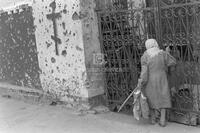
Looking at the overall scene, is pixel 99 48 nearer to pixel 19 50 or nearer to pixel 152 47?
pixel 152 47

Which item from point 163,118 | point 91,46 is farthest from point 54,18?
point 163,118

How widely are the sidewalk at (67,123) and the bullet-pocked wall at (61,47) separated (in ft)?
1.50

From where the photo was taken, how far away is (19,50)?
7.77 metres

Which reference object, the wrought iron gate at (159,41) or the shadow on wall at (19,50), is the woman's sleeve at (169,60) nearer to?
the wrought iron gate at (159,41)

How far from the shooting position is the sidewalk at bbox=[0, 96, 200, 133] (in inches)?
203

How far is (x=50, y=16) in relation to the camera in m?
6.53

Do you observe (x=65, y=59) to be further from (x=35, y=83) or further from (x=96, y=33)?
(x=35, y=83)

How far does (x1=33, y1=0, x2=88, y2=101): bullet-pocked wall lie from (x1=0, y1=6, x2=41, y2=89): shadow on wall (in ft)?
0.94

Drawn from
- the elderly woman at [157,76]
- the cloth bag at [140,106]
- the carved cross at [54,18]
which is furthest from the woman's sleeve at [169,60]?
the carved cross at [54,18]

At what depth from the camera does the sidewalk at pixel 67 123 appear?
16.9ft

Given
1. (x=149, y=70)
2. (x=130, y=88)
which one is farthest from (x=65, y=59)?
(x=149, y=70)

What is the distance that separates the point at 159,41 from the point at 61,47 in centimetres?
216

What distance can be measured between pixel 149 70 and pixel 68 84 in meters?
2.04

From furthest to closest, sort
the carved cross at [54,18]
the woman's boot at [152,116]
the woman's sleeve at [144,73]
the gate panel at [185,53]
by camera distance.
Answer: the carved cross at [54,18], the woman's boot at [152,116], the woman's sleeve at [144,73], the gate panel at [185,53]
